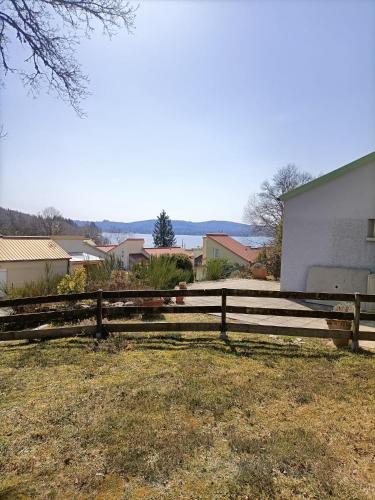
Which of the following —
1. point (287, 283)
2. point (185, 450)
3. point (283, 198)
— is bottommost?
point (185, 450)

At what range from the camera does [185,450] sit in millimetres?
3205

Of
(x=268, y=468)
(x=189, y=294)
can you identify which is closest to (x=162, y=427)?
(x=268, y=468)

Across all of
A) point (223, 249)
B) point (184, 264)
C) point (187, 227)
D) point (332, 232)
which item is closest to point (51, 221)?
point (223, 249)

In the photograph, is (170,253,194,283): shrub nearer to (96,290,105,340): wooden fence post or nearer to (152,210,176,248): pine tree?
(96,290,105,340): wooden fence post

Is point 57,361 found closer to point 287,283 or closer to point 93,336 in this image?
point 93,336

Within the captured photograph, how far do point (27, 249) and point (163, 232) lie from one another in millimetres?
46618

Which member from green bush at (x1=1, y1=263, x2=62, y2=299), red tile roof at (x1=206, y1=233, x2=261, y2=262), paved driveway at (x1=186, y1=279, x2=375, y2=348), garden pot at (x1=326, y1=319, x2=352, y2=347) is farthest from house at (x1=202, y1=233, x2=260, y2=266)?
garden pot at (x1=326, y1=319, x2=352, y2=347)

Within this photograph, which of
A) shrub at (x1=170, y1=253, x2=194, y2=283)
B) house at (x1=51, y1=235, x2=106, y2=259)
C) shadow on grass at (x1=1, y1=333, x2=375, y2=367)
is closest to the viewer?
shadow on grass at (x1=1, y1=333, x2=375, y2=367)

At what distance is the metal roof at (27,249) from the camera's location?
1897cm

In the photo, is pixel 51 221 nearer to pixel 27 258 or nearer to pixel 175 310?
pixel 27 258

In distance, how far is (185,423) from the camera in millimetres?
3678

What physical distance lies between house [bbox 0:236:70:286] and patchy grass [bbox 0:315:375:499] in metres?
13.7

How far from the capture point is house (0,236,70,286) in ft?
60.6

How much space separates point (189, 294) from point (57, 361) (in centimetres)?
254
